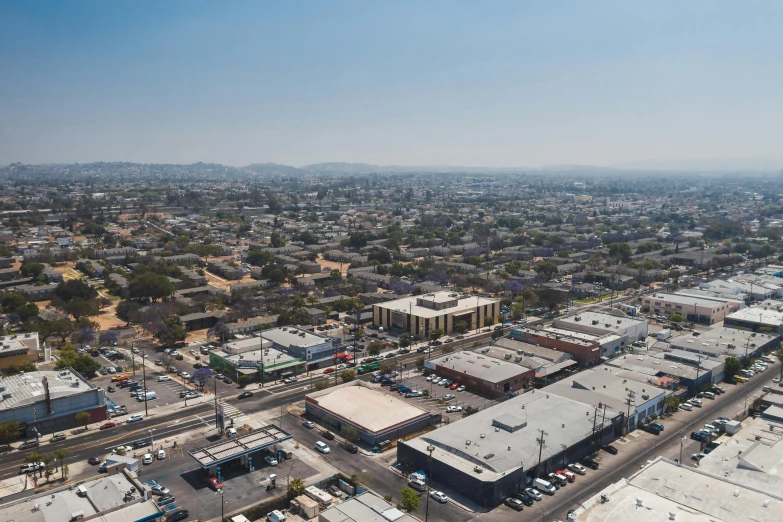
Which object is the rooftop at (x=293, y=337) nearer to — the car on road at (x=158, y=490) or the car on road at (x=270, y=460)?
the car on road at (x=270, y=460)

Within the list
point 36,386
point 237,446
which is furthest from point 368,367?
point 36,386

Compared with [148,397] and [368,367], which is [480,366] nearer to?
[368,367]

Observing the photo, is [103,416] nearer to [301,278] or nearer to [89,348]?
[89,348]

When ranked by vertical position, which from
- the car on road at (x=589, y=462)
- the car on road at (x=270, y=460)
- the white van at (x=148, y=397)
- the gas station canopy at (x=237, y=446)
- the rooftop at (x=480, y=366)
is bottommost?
the white van at (x=148, y=397)

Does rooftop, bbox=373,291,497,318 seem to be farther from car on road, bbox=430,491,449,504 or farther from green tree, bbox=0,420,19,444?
green tree, bbox=0,420,19,444

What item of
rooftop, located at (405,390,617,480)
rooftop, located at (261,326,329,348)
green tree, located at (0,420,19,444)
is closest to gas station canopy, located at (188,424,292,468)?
rooftop, located at (405,390,617,480)

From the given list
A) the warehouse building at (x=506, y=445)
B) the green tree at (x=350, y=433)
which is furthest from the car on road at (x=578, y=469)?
the green tree at (x=350, y=433)
